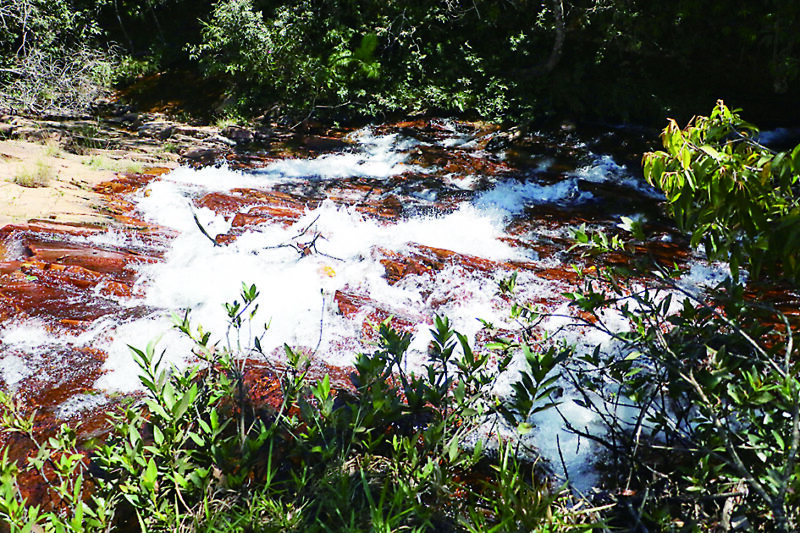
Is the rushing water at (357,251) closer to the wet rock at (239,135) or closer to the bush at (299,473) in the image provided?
the bush at (299,473)

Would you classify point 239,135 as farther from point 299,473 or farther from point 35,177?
point 299,473

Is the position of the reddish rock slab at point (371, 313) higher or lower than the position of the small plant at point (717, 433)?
lower

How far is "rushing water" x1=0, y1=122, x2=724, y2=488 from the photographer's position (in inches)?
135

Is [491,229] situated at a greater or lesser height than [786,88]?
lesser

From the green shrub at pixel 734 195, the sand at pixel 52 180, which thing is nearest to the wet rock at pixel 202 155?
the sand at pixel 52 180

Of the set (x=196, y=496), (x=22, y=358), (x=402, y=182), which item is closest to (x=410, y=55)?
(x=402, y=182)

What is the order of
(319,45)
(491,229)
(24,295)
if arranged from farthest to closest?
(319,45) → (491,229) → (24,295)

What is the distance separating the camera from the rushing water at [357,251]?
342 cm

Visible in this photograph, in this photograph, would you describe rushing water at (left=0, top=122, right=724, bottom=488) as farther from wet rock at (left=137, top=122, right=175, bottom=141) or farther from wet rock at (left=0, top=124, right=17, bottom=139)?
wet rock at (left=0, top=124, right=17, bottom=139)

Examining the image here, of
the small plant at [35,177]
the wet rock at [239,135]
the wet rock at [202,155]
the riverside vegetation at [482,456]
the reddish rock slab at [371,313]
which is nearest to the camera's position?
the riverside vegetation at [482,456]

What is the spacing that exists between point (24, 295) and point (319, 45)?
8.86 m

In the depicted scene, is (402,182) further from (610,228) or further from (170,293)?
(170,293)

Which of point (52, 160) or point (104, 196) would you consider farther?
point (52, 160)

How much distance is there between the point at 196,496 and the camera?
7.01 feet
